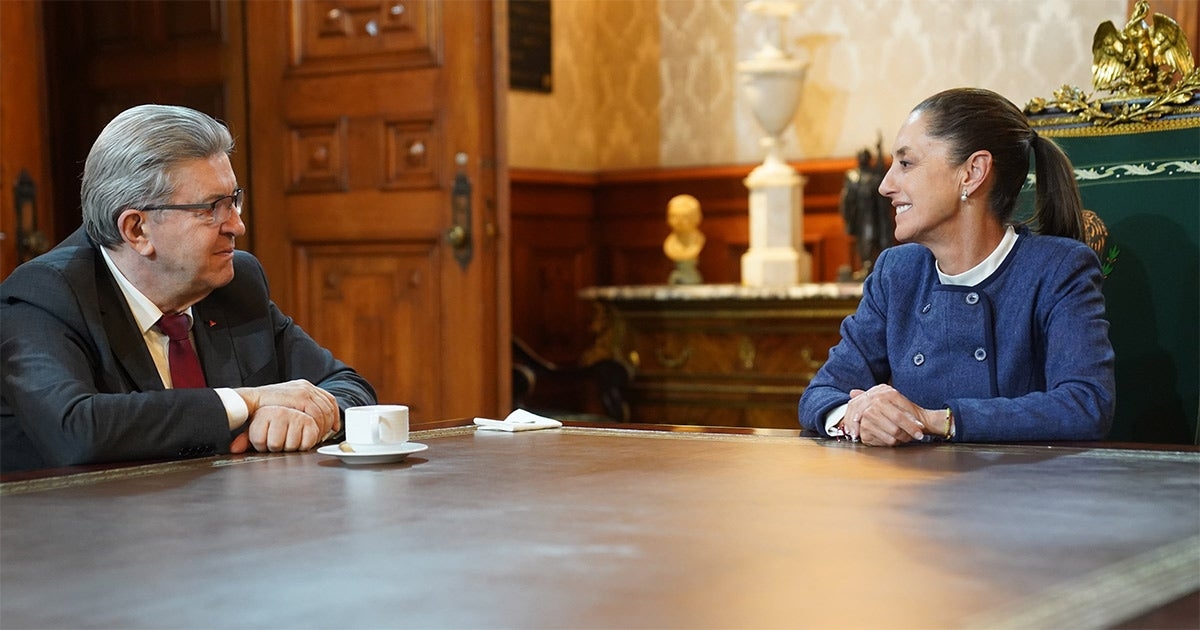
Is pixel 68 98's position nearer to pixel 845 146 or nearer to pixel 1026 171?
pixel 845 146

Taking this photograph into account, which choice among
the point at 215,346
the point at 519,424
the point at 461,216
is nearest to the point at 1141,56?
the point at 519,424

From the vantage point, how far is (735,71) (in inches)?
224

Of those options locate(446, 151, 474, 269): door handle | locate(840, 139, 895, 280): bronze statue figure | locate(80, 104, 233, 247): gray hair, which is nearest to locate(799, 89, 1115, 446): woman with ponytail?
locate(80, 104, 233, 247): gray hair

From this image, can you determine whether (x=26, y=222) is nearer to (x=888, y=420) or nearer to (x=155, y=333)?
(x=155, y=333)

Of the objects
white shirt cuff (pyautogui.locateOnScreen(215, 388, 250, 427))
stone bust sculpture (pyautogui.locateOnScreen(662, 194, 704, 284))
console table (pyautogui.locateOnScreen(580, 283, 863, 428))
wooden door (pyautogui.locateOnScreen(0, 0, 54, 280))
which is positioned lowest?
console table (pyautogui.locateOnScreen(580, 283, 863, 428))

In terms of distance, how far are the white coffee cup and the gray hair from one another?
0.70 m

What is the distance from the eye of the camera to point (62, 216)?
16.6 ft

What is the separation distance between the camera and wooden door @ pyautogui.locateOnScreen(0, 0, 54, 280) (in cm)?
436

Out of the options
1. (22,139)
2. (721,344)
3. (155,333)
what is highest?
(22,139)

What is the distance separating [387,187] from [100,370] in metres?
2.33

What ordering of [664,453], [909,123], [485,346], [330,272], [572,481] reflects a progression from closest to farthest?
1. [572,481]
2. [664,453]
3. [909,123]
4. [485,346]
5. [330,272]

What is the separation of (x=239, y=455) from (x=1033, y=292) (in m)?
1.30

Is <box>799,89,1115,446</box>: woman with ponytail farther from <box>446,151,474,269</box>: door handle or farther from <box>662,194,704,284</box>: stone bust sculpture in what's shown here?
<box>662,194,704,284</box>: stone bust sculpture

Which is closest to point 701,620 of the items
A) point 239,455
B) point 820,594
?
point 820,594
